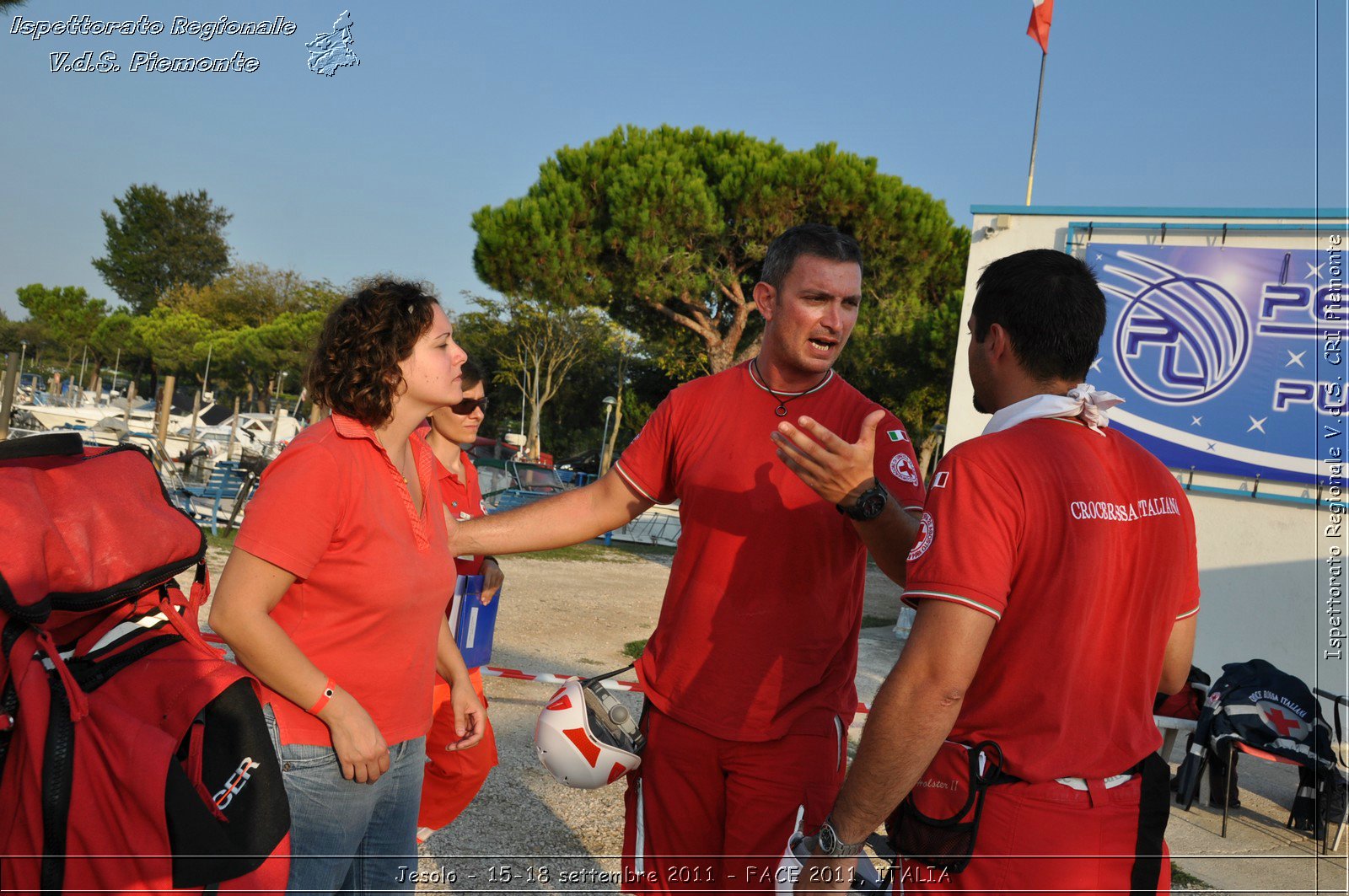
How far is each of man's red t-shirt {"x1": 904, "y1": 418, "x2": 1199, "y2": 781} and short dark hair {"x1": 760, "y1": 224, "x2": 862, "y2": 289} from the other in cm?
127

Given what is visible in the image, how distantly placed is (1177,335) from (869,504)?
9539mm

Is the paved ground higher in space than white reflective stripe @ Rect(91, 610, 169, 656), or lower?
lower

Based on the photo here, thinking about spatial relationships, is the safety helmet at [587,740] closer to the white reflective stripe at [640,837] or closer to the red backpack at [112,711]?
the white reflective stripe at [640,837]

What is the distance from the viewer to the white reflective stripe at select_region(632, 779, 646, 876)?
10.4ft

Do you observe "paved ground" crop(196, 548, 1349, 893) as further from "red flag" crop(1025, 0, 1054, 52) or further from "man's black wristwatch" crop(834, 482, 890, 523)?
"red flag" crop(1025, 0, 1054, 52)

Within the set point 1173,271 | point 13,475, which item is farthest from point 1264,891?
point 1173,271

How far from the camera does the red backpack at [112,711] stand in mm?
1728

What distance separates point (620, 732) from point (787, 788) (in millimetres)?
557

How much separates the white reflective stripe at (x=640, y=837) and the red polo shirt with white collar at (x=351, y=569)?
0.83 meters

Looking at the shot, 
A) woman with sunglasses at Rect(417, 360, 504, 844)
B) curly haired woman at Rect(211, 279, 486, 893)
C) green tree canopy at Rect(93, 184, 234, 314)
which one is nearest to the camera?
curly haired woman at Rect(211, 279, 486, 893)

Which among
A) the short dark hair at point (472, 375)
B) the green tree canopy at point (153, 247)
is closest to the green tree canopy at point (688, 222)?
the short dark hair at point (472, 375)

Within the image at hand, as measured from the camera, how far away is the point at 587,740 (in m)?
3.08

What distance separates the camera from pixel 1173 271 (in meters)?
10.7

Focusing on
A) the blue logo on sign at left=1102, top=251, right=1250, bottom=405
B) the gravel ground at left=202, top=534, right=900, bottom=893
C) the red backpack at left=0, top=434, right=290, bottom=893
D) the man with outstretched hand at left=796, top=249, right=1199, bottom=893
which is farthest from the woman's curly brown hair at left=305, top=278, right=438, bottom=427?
the blue logo on sign at left=1102, top=251, right=1250, bottom=405
